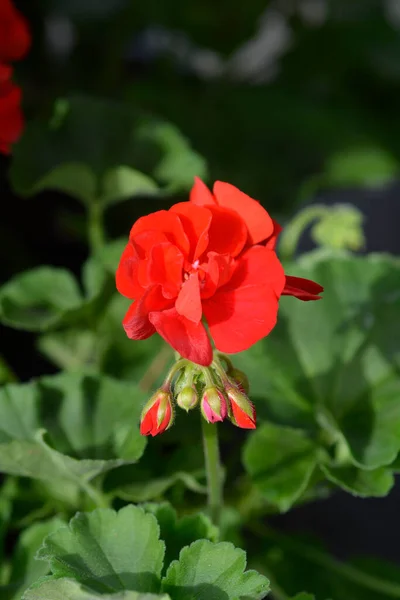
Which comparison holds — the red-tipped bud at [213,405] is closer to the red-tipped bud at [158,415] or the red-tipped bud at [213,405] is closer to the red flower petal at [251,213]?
the red-tipped bud at [158,415]

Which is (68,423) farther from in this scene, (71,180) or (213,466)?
(71,180)

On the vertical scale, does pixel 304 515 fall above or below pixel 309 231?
below

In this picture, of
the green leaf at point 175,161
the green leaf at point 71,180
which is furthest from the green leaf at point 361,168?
the green leaf at point 71,180

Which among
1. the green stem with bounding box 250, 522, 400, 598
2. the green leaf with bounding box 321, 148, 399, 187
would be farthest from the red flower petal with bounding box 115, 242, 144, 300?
the green leaf with bounding box 321, 148, 399, 187

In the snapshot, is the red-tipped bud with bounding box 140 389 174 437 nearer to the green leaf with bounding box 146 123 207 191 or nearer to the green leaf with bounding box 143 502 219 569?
the green leaf with bounding box 143 502 219 569

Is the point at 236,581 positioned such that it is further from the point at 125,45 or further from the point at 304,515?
the point at 125,45

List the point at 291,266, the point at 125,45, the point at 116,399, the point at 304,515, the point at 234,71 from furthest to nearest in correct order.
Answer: the point at 234,71 < the point at 125,45 < the point at 304,515 < the point at 291,266 < the point at 116,399

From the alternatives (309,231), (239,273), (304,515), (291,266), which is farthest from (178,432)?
(309,231)
